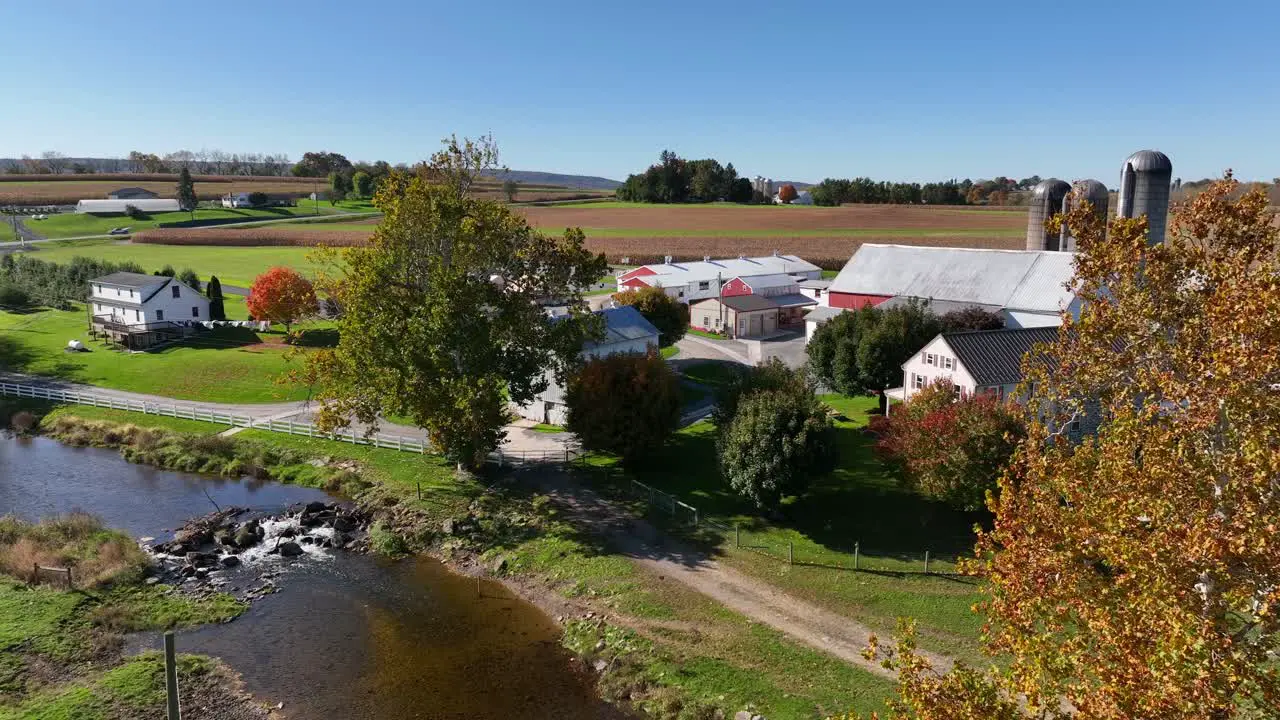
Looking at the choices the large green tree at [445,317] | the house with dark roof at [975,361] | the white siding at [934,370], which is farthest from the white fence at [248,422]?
the house with dark roof at [975,361]

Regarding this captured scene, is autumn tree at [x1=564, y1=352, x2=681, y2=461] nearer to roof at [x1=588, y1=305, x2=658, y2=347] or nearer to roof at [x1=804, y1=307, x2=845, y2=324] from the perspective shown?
roof at [x1=588, y1=305, x2=658, y2=347]

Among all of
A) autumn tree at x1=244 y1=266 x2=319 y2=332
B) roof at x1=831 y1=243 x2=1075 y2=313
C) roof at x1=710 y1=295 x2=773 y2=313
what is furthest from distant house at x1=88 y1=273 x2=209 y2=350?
roof at x1=831 y1=243 x2=1075 y2=313

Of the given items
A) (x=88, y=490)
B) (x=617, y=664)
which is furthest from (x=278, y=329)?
(x=617, y=664)

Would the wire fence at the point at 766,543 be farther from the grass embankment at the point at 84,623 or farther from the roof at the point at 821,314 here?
the roof at the point at 821,314

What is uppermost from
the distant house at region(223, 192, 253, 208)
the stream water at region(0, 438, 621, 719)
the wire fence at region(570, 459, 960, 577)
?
the distant house at region(223, 192, 253, 208)

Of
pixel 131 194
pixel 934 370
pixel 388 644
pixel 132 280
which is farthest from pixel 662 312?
pixel 131 194

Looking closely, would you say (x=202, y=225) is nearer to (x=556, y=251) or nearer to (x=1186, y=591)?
(x=556, y=251)

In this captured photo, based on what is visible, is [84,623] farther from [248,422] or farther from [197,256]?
[197,256]
